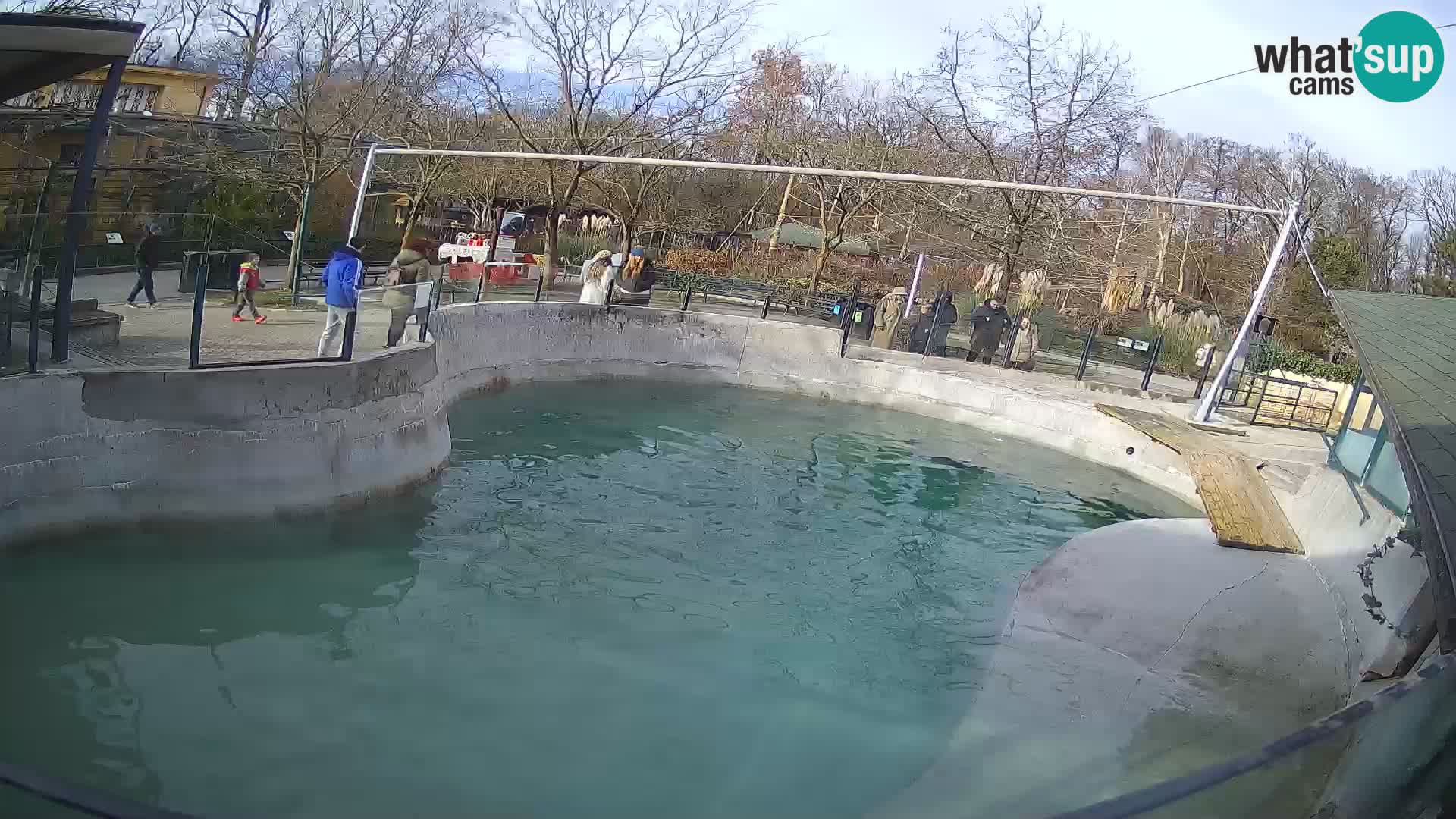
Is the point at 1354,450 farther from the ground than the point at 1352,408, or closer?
closer

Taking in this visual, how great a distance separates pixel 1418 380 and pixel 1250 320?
1050 centimetres

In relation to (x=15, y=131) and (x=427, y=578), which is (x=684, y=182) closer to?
(x=15, y=131)

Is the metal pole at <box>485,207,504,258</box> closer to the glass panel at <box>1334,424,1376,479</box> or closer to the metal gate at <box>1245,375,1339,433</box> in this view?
the metal gate at <box>1245,375,1339,433</box>

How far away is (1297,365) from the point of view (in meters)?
26.0

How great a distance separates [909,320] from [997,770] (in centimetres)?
1823

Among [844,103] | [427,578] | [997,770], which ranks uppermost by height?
[844,103]

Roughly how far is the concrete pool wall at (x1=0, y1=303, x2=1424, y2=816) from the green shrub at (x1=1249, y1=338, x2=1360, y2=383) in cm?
Result: 1182

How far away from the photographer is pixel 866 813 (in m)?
7.03

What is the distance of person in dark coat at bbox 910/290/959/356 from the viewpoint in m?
23.4

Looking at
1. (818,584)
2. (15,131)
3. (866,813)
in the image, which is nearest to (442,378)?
(818,584)

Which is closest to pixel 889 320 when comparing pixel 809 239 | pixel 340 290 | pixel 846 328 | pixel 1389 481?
pixel 846 328

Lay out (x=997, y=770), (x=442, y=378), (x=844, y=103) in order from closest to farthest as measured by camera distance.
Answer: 1. (x=997, y=770)
2. (x=442, y=378)
3. (x=844, y=103)

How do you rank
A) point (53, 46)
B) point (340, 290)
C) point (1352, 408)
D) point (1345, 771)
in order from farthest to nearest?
point (340, 290)
point (1352, 408)
point (53, 46)
point (1345, 771)

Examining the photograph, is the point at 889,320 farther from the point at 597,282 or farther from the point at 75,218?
the point at 75,218
